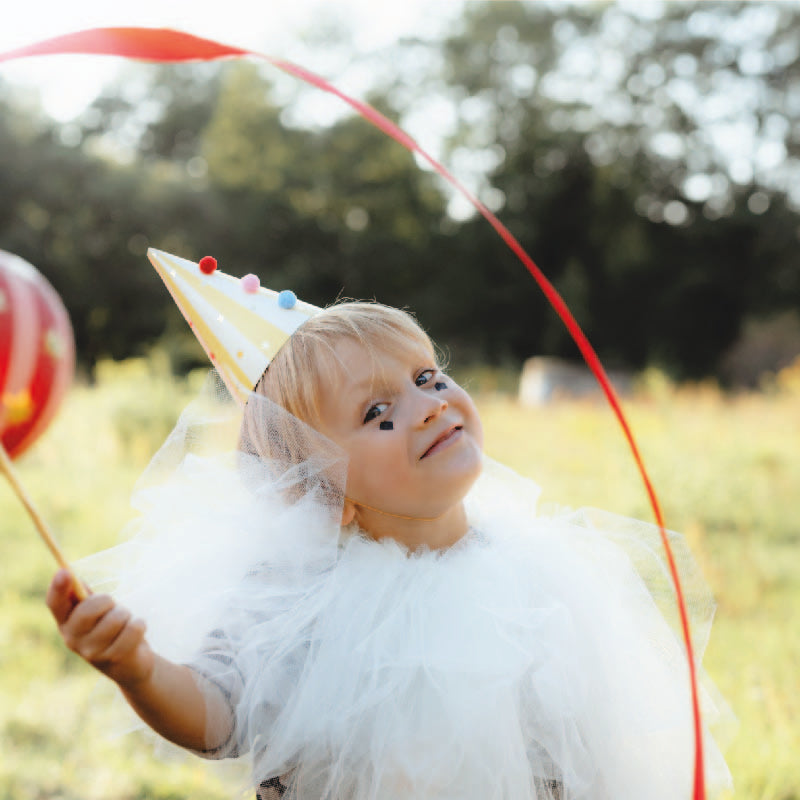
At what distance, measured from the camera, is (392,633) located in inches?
43.4

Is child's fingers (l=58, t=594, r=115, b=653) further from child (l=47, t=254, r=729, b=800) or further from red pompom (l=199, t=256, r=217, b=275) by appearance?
red pompom (l=199, t=256, r=217, b=275)

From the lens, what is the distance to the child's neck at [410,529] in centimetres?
124

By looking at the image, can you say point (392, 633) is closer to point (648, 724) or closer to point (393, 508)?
point (393, 508)

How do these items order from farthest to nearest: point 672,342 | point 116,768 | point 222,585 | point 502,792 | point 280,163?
point 280,163, point 672,342, point 116,768, point 222,585, point 502,792

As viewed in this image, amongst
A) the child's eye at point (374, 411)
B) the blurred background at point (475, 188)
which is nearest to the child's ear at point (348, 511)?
the child's eye at point (374, 411)

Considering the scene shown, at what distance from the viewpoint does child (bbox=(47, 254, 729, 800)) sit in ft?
3.44

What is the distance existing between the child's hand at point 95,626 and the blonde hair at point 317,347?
1.40 feet

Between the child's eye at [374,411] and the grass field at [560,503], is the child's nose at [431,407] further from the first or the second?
the grass field at [560,503]

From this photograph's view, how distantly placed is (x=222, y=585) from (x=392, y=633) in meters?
0.24

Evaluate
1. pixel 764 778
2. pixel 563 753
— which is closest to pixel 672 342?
pixel 764 778

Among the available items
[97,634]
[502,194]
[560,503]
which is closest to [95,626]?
[97,634]

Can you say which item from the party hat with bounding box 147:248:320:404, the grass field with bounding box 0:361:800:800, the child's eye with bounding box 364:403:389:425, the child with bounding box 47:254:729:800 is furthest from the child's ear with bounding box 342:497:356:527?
the grass field with bounding box 0:361:800:800

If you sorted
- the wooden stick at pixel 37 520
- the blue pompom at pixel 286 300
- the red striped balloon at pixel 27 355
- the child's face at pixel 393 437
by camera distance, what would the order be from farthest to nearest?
the red striped balloon at pixel 27 355 < the blue pompom at pixel 286 300 < the child's face at pixel 393 437 < the wooden stick at pixel 37 520

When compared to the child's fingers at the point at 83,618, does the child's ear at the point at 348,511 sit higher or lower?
lower
